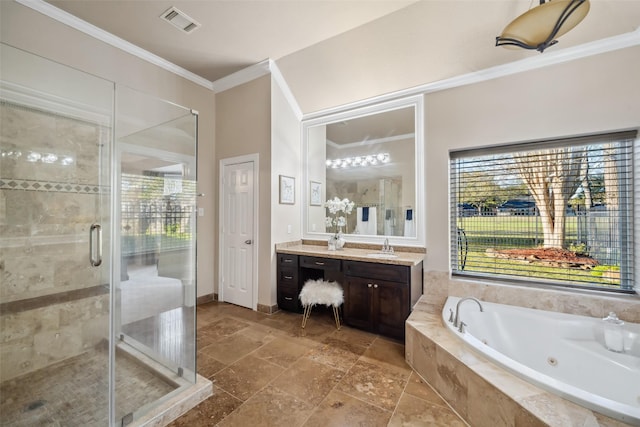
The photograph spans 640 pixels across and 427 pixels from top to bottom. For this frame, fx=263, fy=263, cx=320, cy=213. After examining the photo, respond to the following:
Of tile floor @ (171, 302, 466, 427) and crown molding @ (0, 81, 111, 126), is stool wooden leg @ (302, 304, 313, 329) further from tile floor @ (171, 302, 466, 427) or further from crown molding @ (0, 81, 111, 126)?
crown molding @ (0, 81, 111, 126)

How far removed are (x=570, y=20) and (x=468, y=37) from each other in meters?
1.03

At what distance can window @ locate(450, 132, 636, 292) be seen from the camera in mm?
2328

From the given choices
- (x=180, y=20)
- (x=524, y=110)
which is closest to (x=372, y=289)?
(x=524, y=110)

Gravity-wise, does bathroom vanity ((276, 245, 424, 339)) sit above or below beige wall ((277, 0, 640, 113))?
below

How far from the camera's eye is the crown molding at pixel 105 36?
2.41m

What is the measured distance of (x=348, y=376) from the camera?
6.91 ft

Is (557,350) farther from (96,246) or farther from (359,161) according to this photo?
(96,246)

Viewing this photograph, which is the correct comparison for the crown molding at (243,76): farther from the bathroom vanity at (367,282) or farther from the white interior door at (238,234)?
the bathroom vanity at (367,282)

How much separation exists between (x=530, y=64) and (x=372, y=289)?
2694 mm

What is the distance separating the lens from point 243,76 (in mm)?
3619

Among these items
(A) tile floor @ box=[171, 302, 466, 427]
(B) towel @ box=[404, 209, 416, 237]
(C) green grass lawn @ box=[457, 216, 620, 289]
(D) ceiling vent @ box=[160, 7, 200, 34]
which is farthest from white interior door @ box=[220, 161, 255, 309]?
(C) green grass lawn @ box=[457, 216, 620, 289]

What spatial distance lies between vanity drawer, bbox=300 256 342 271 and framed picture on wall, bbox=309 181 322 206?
37.4 inches

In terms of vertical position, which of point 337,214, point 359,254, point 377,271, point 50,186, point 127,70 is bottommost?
point 377,271

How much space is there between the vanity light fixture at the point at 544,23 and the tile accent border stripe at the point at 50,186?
3.20m
